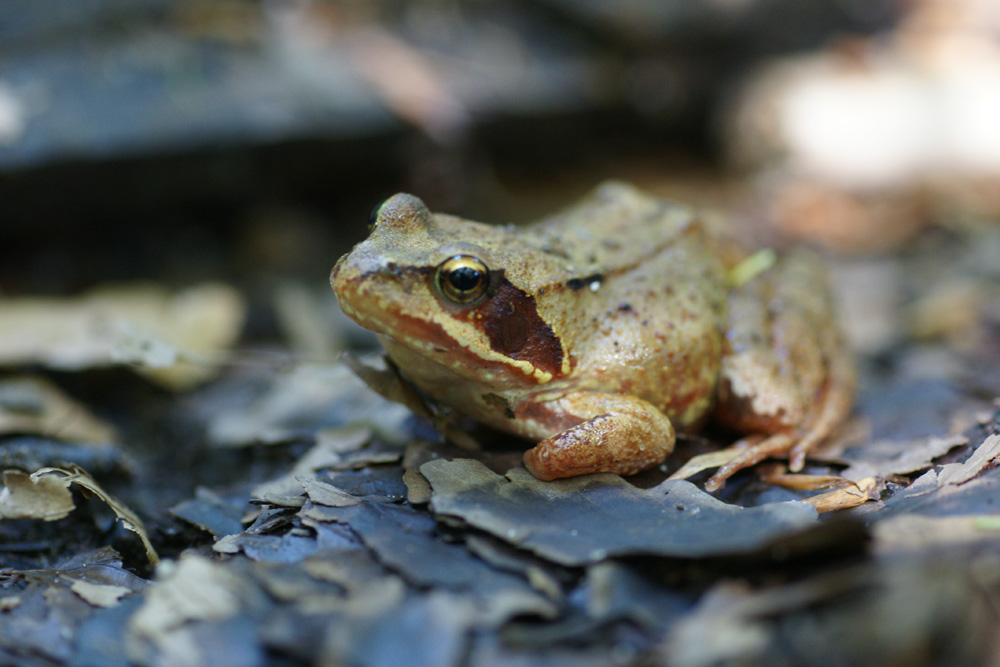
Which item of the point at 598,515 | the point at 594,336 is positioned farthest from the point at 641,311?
the point at 598,515

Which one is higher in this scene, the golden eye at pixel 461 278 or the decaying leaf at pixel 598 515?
the golden eye at pixel 461 278

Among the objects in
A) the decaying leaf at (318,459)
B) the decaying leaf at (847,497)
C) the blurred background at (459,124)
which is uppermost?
the blurred background at (459,124)

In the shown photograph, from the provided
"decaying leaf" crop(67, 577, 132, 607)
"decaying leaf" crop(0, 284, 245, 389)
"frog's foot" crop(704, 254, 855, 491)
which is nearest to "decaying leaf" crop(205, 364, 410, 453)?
"decaying leaf" crop(0, 284, 245, 389)

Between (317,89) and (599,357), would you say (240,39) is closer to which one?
(317,89)

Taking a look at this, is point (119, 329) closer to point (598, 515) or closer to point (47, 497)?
point (47, 497)

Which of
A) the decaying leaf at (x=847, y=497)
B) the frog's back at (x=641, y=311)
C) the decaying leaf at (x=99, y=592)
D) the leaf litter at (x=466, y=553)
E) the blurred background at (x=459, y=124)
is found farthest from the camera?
the blurred background at (x=459, y=124)

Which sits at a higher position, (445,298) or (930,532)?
(445,298)

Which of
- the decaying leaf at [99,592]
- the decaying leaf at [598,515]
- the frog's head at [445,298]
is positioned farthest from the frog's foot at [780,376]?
the decaying leaf at [99,592]

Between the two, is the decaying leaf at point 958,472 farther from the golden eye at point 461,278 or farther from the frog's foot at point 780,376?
the golden eye at point 461,278
